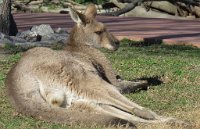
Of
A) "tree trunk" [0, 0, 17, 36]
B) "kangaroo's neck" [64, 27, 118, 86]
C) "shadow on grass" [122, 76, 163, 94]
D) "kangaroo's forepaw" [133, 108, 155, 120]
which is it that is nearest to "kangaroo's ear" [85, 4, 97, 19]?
"kangaroo's neck" [64, 27, 118, 86]

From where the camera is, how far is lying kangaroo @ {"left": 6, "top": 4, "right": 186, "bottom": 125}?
247 inches

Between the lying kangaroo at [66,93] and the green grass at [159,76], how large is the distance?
0.16 meters

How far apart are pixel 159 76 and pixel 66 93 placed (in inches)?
113

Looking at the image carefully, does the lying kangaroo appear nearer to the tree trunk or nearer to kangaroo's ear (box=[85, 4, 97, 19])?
kangaroo's ear (box=[85, 4, 97, 19])

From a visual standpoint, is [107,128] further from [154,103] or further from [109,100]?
[154,103]

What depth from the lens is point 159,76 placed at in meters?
9.27

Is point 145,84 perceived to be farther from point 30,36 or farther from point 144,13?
point 144,13

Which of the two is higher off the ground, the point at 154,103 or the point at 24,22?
the point at 154,103

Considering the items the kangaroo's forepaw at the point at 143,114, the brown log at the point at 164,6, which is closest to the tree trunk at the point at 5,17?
the kangaroo's forepaw at the point at 143,114

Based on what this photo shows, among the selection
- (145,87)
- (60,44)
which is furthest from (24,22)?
(145,87)

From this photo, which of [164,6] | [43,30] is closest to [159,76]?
[43,30]

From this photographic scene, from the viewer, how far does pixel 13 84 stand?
6.65 m

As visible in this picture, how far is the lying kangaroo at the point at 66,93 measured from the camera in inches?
247

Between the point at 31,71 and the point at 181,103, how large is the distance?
1.88 m
